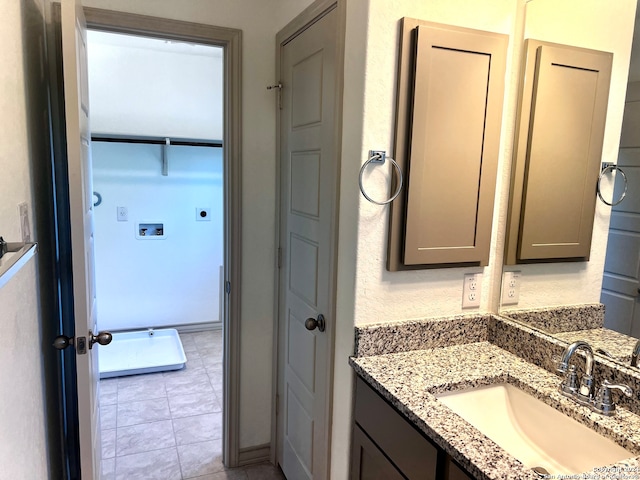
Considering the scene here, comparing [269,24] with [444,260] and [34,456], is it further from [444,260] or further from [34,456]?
[34,456]

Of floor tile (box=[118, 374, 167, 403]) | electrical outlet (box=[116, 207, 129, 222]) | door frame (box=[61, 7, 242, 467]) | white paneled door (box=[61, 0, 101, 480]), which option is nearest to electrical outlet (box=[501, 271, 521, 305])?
door frame (box=[61, 7, 242, 467])

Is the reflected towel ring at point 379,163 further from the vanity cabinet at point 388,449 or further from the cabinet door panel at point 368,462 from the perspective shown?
the cabinet door panel at point 368,462

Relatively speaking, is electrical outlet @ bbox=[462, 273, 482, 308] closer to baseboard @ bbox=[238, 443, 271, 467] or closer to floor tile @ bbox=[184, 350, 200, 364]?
baseboard @ bbox=[238, 443, 271, 467]

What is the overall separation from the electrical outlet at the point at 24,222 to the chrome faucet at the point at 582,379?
160 centimetres

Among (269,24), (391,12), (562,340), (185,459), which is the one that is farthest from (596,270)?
(185,459)

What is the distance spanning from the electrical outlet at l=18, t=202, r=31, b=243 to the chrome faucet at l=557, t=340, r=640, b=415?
1.61 metres

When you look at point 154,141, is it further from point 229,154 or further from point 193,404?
point 193,404

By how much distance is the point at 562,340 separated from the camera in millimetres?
1415

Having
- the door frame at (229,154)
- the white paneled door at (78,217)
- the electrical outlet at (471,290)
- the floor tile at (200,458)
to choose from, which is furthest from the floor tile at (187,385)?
the electrical outlet at (471,290)

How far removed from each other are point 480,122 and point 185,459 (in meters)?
2.20

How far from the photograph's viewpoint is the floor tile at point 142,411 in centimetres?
279

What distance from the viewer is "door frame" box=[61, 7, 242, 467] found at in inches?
75.6

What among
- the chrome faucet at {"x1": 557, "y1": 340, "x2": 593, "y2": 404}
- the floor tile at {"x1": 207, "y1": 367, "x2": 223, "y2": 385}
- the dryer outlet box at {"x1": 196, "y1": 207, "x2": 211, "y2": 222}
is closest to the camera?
the chrome faucet at {"x1": 557, "y1": 340, "x2": 593, "y2": 404}

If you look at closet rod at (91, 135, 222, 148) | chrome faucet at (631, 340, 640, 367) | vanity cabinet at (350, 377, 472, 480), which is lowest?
vanity cabinet at (350, 377, 472, 480)
